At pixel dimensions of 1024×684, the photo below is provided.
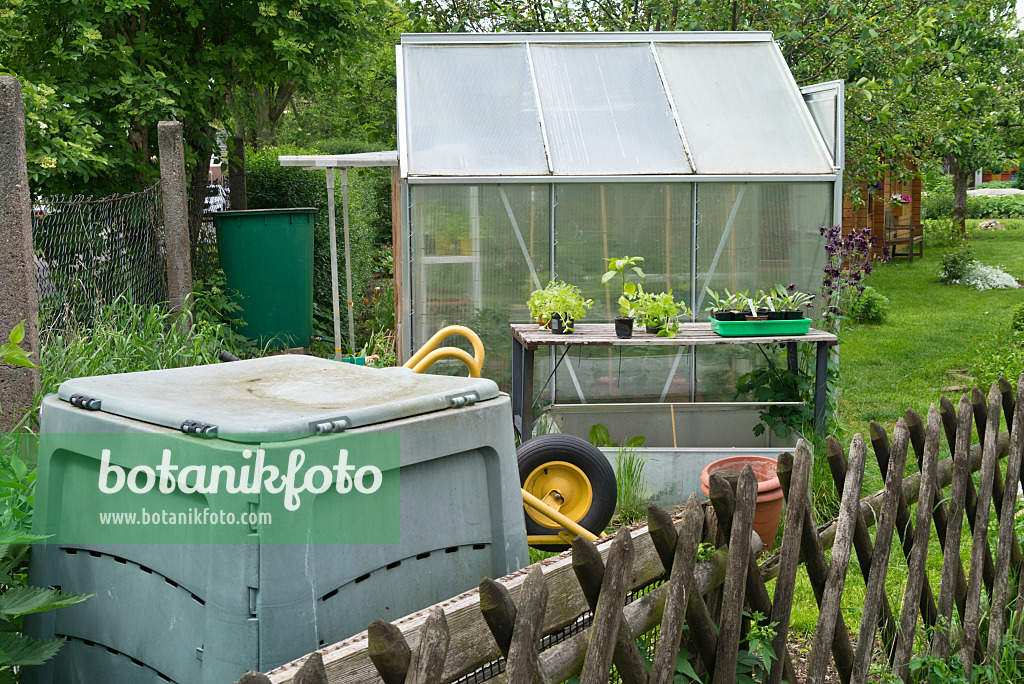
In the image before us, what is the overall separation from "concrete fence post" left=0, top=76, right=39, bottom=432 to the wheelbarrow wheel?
2103mm

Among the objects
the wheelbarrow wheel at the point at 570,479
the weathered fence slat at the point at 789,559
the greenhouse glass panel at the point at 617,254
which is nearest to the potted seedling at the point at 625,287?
the greenhouse glass panel at the point at 617,254

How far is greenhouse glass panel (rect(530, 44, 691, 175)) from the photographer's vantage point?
6.00 m

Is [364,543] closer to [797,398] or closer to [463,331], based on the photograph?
[463,331]

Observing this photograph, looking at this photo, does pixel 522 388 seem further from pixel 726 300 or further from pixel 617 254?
pixel 726 300

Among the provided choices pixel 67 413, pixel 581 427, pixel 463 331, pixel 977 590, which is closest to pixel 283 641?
pixel 67 413

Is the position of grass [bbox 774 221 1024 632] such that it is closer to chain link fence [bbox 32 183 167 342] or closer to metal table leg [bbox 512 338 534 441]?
metal table leg [bbox 512 338 534 441]

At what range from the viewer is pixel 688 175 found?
5.90m

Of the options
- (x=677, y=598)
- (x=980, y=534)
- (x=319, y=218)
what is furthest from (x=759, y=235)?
(x=319, y=218)

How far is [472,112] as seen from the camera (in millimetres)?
6305

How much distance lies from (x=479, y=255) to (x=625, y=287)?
3.46 feet

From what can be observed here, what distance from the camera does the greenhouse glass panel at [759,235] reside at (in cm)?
602

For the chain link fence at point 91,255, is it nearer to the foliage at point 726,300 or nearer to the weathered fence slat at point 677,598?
the weathered fence slat at point 677,598

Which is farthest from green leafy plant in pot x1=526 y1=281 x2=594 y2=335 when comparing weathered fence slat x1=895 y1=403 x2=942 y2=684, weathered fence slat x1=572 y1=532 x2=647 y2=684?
weathered fence slat x1=572 y1=532 x2=647 y2=684

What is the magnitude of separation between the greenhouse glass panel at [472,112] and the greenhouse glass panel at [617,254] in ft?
1.46
